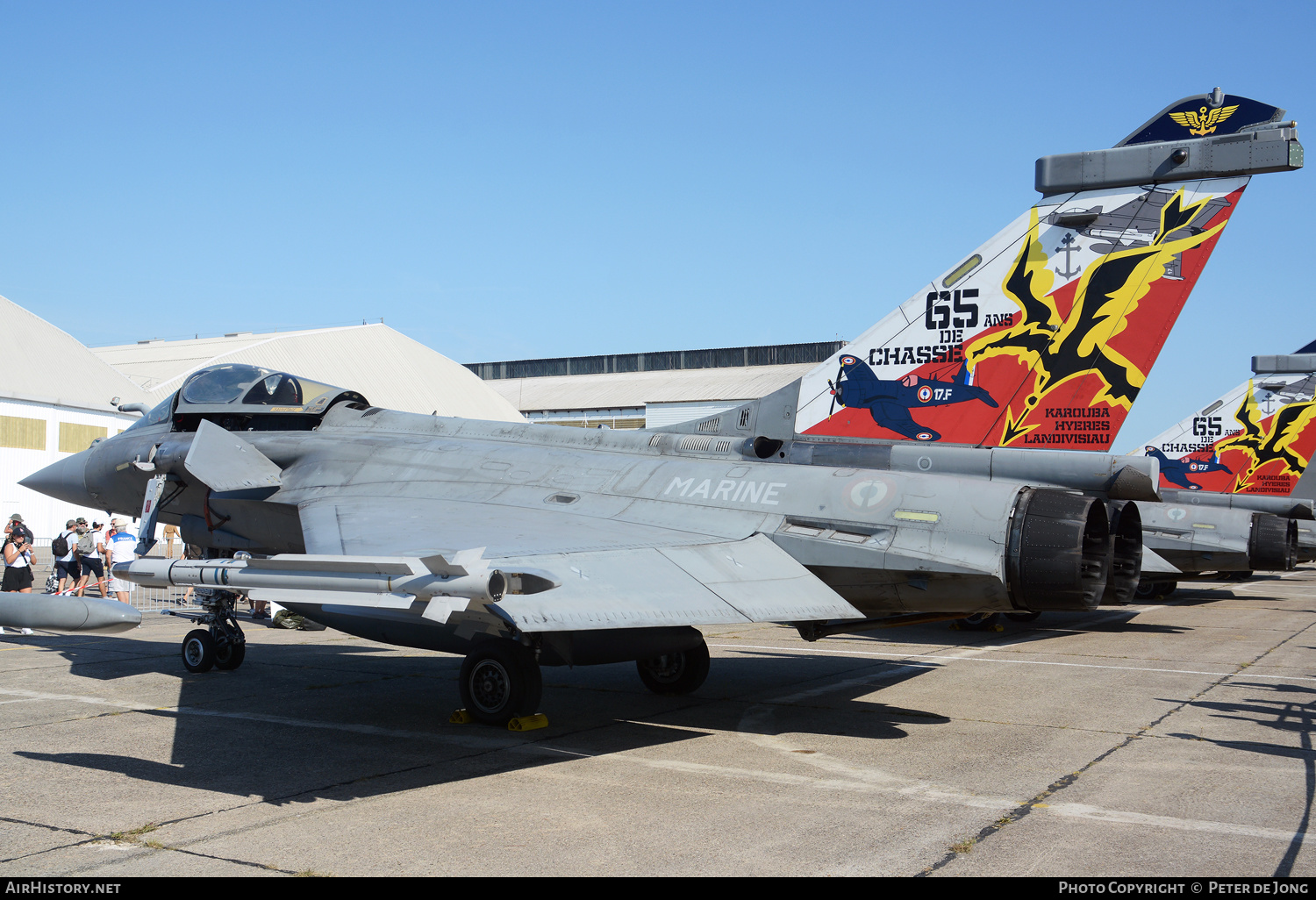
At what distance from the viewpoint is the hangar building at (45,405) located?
1320 inches

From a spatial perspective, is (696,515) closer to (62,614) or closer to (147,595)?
(62,614)

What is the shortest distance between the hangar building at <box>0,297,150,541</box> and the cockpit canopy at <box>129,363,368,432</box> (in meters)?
23.6

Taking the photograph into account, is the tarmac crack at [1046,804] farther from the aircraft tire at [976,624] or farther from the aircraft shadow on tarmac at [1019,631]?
the aircraft tire at [976,624]

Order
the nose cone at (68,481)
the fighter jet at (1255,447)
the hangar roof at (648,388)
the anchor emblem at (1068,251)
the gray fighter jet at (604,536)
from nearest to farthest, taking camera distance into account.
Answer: the gray fighter jet at (604,536), the anchor emblem at (1068,251), the nose cone at (68,481), the fighter jet at (1255,447), the hangar roof at (648,388)

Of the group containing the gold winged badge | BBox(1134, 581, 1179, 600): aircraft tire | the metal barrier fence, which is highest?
the gold winged badge

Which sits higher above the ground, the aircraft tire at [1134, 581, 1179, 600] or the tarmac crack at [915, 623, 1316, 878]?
the tarmac crack at [915, 623, 1316, 878]

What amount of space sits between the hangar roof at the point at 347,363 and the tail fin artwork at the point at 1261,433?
32.3 meters

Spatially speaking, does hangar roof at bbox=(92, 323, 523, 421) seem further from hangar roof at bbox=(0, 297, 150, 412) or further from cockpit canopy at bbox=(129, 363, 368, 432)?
cockpit canopy at bbox=(129, 363, 368, 432)

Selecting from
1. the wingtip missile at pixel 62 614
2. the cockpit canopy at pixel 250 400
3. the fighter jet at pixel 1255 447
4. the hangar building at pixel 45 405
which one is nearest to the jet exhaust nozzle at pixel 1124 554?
the wingtip missile at pixel 62 614

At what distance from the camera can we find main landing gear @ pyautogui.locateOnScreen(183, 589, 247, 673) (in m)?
11.4

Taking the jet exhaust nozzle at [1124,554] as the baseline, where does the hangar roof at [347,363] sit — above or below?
above

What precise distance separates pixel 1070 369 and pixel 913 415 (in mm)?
1462

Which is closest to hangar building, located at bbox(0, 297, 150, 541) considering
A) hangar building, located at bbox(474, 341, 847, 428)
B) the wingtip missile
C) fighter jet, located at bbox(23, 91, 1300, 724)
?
hangar building, located at bbox(474, 341, 847, 428)

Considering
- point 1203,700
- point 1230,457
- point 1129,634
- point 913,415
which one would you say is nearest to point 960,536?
point 913,415
